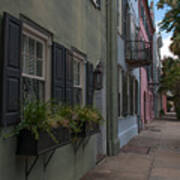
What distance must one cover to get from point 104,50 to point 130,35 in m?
4.80

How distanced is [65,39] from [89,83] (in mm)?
1777

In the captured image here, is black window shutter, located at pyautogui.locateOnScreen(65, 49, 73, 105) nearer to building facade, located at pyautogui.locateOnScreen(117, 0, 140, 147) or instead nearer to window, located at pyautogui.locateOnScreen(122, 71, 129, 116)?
building facade, located at pyautogui.locateOnScreen(117, 0, 140, 147)

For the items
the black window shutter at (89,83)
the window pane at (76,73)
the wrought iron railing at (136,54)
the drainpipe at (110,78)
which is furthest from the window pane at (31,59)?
the wrought iron railing at (136,54)

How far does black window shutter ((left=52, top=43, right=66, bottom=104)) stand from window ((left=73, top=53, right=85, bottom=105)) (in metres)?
1.14

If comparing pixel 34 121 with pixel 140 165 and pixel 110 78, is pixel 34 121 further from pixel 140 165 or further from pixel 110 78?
pixel 110 78

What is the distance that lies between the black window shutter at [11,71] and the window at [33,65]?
40cm

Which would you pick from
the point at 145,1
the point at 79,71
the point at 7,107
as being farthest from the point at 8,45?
the point at 145,1

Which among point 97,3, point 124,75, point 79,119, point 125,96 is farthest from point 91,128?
point 124,75

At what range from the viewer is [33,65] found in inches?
196

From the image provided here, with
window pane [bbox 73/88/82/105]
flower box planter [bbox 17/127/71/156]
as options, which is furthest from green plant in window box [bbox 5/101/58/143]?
window pane [bbox 73/88/82/105]

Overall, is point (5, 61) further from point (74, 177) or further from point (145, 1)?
point (145, 1)

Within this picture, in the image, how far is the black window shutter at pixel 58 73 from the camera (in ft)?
17.6

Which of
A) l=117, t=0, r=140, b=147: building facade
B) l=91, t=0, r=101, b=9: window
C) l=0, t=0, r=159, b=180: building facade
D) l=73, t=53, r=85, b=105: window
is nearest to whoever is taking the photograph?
l=0, t=0, r=159, b=180: building facade

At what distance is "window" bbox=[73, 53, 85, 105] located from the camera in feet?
22.8
